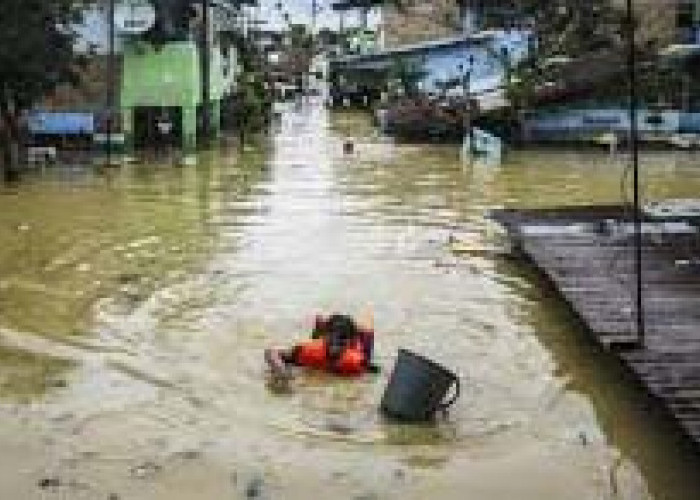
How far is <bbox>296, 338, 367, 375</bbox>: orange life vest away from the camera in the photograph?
43.5 feet

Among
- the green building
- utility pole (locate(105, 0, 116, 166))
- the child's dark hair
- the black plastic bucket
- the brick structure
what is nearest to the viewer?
the black plastic bucket

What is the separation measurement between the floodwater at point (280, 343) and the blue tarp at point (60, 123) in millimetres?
7287

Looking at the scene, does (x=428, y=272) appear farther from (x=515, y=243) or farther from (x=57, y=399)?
(x=57, y=399)

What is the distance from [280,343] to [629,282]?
168 inches

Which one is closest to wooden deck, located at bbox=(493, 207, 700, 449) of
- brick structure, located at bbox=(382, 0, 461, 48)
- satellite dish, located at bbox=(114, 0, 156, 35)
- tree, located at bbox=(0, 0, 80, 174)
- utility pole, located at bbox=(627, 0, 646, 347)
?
utility pole, located at bbox=(627, 0, 646, 347)

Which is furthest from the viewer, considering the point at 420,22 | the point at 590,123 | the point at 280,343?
the point at 420,22

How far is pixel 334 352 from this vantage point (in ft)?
43.9

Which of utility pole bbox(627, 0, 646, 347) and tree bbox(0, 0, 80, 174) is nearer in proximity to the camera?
utility pole bbox(627, 0, 646, 347)

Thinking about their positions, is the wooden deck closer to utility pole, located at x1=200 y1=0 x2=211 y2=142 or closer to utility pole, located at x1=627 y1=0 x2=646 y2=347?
utility pole, located at x1=627 y1=0 x2=646 y2=347

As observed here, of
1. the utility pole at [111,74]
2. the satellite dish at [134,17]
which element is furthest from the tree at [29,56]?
the satellite dish at [134,17]

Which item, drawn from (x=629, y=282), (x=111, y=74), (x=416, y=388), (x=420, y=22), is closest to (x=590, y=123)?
(x=111, y=74)

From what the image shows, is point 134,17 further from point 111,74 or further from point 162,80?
point 162,80

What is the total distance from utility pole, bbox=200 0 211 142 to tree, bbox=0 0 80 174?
30.9 ft

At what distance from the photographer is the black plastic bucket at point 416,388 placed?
1152cm
